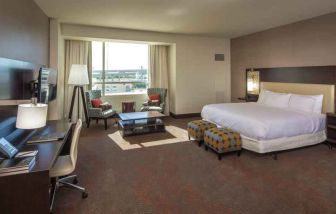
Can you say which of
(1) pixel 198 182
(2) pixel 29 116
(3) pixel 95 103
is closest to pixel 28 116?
(2) pixel 29 116

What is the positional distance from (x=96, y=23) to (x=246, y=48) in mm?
4401

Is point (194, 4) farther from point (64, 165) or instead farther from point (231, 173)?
point (64, 165)

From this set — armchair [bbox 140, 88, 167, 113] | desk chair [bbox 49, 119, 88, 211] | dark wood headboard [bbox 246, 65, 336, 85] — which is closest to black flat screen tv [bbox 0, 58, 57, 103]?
desk chair [bbox 49, 119, 88, 211]

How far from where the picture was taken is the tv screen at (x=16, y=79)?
7.04 ft

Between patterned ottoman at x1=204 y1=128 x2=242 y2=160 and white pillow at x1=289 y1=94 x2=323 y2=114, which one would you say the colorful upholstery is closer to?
patterned ottoman at x1=204 y1=128 x2=242 y2=160

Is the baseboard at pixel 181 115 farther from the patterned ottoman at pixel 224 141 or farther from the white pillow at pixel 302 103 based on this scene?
the patterned ottoman at pixel 224 141

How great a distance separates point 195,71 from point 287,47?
269cm

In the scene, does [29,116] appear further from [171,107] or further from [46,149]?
[171,107]

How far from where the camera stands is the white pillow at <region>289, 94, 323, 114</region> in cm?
409

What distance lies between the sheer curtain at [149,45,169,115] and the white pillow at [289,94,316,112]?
3.83 meters

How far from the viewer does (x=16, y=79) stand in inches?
96.1

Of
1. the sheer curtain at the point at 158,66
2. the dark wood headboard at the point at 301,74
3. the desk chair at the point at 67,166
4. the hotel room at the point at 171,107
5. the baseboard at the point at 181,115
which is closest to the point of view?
the desk chair at the point at 67,166

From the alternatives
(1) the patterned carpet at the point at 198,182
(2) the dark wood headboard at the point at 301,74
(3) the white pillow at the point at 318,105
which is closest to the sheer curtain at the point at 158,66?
(2) the dark wood headboard at the point at 301,74

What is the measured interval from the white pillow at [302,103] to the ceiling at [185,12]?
67.6 inches
